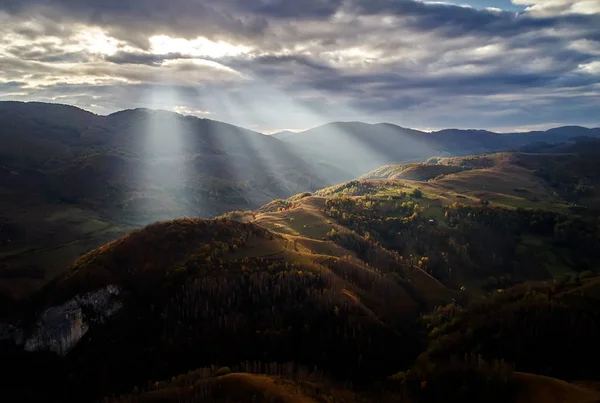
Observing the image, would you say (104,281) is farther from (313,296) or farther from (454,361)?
(454,361)

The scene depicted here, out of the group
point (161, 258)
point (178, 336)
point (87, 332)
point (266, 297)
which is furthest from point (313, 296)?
point (87, 332)

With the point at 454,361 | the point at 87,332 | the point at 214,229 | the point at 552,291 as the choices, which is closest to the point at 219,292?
the point at 87,332

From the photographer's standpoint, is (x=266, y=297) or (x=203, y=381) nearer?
(x=203, y=381)

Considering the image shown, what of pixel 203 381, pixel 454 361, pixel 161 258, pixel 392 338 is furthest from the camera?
pixel 161 258

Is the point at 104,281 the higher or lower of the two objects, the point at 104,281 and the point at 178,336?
the higher

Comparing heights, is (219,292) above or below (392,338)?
above

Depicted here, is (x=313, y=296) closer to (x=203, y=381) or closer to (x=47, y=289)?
(x=203, y=381)

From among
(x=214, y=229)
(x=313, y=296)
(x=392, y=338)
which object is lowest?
(x=392, y=338)

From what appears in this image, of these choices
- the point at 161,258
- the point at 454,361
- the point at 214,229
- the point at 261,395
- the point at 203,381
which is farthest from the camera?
the point at 214,229

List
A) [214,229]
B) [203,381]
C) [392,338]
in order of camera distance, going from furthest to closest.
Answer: [214,229], [392,338], [203,381]
